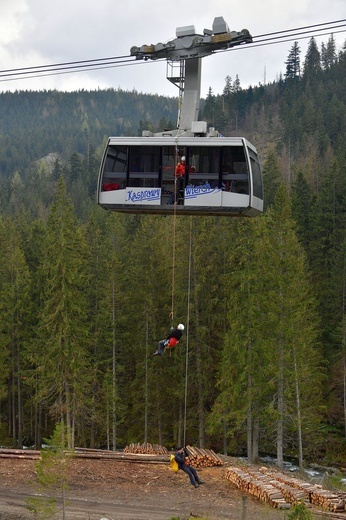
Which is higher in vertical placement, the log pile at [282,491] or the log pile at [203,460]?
the log pile at [282,491]

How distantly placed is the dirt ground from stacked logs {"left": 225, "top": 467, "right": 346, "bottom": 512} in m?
0.33

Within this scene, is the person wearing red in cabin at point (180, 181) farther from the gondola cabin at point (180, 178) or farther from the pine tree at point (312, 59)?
the pine tree at point (312, 59)

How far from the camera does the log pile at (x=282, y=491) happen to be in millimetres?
19859

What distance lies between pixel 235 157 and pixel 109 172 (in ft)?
13.0

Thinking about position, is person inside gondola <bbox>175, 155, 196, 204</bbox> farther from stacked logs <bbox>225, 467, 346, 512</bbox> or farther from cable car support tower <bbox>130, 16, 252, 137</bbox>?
stacked logs <bbox>225, 467, 346, 512</bbox>

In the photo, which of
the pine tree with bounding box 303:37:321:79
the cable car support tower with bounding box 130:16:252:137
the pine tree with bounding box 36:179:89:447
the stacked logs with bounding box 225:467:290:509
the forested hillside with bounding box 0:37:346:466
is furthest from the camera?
the pine tree with bounding box 303:37:321:79

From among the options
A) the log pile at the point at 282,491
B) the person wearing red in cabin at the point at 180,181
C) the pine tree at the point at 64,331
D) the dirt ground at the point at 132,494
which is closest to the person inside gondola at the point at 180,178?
the person wearing red in cabin at the point at 180,181

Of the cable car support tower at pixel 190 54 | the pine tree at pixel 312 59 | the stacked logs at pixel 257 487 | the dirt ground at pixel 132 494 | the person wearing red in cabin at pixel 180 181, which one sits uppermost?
the pine tree at pixel 312 59

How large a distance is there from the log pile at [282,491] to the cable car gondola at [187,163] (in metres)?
9.57

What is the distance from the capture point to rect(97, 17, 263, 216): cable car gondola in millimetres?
17562

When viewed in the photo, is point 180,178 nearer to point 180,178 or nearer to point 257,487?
point 180,178

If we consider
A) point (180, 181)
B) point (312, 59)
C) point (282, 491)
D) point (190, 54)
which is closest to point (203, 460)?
point (282, 491)

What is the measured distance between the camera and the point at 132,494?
21.5 metres

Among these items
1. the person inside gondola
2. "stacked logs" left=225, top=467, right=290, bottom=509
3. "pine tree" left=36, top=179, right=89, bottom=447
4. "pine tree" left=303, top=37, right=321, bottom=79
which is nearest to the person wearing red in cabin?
the person inside gondola
